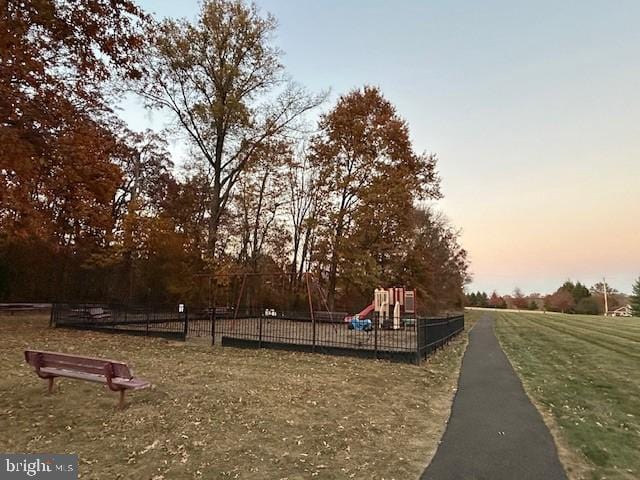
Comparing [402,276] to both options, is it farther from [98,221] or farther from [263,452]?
[263,452]

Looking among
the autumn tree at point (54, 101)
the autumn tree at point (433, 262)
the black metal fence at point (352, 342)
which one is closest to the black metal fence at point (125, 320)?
the black metal fence at point (352, 342)

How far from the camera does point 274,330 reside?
14.6 m

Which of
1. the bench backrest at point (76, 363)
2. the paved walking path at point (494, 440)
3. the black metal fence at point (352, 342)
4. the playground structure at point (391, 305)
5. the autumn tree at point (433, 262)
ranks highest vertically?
the autumn tree at point (433, 262)

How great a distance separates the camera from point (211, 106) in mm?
23188

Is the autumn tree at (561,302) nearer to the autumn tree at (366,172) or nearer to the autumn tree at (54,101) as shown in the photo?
the autumn tree at (366,172)

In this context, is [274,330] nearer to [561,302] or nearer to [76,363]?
[76,363]

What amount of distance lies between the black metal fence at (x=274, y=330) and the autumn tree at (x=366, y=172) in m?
7.41

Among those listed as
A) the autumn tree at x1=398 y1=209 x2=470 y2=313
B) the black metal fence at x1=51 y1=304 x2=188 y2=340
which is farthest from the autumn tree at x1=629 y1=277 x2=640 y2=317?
the black metal fence at x1=51 y1=304 x2=188 y2=340

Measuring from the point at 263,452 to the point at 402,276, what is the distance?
25.6 metres

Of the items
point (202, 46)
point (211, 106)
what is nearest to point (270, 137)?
point (211, 106)

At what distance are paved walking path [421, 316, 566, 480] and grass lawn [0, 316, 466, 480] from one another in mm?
251

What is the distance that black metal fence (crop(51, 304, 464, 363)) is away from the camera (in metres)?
11.6

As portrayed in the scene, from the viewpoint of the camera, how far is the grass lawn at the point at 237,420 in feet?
14.1

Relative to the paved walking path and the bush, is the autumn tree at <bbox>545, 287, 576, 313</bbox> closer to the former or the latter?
the bush
